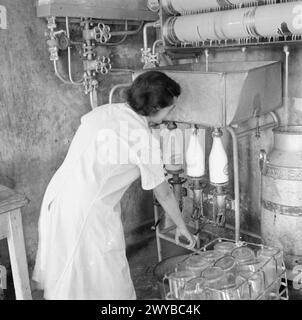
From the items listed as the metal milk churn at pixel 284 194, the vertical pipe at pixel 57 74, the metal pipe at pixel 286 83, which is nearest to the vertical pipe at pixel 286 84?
the metal pipe at pixel 286 83

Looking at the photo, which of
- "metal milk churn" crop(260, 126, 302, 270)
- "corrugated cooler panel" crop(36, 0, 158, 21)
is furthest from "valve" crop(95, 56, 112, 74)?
"metal milk churn" crop(260, 126, 302, 270)

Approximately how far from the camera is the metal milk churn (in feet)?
7.09

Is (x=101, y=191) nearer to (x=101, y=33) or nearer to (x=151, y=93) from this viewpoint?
(x=151, y=93)

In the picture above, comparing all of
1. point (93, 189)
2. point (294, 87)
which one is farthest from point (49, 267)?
point (294, 87)

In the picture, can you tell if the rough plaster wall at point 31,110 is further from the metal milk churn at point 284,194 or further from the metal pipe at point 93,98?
the metal milk churn at point 284,194

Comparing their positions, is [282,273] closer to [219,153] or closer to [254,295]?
[254,295]

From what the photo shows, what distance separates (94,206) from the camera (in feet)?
6.07

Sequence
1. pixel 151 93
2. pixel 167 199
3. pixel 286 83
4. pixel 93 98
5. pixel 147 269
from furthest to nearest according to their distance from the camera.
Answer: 1. pixel 147 269
2. pixel 93 98
3. pixel 286 83
4. pixel 167 199
5. pixel 151 93

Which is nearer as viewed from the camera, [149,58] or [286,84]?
[286,84]

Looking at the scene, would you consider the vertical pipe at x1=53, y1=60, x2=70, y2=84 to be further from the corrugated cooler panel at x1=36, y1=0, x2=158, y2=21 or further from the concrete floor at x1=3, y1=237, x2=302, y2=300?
the concrete floor at x1=3, y1=237, x2=302, y2=300

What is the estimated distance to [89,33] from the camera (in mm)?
2408

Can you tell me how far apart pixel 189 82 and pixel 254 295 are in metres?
1.01

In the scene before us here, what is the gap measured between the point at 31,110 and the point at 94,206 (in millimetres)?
831

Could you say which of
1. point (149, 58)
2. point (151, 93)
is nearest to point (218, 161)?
point (151, 93)
